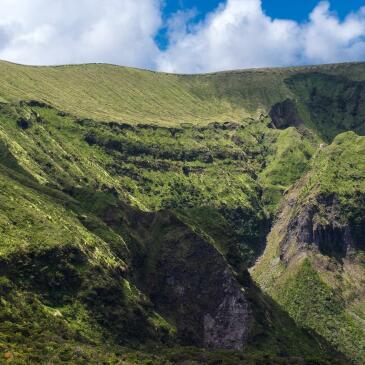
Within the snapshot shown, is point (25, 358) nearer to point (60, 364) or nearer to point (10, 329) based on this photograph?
point (60, 364)

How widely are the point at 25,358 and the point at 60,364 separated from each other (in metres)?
10.6

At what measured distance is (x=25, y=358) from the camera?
170 meters

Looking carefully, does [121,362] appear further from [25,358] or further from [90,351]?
[25,358]

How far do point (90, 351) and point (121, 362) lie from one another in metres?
10.5

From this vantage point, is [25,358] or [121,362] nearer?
[25,358]

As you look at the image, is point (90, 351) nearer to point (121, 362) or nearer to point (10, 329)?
point (121, 362)

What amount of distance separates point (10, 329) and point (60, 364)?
29004mm

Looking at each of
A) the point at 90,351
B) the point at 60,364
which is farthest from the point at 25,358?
the point at 90,351

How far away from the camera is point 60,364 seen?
177125 millimetres

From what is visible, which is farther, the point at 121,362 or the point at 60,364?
the point at 121,362

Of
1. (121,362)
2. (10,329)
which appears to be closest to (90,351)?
(121,362)

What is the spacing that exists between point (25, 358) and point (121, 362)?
31998 mm

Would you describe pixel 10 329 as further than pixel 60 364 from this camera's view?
Yes

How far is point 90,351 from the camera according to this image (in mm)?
197250
